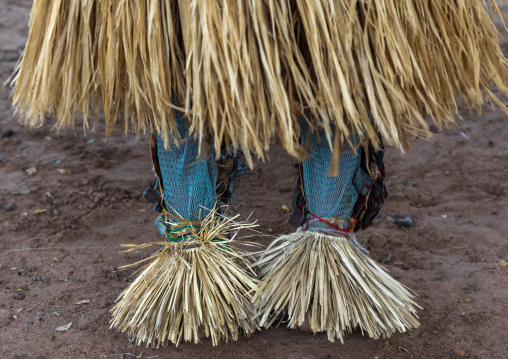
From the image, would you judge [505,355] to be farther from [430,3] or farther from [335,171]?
[430,3]

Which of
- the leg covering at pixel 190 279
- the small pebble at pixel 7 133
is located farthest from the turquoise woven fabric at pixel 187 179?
the small pebble at pixel 7 133

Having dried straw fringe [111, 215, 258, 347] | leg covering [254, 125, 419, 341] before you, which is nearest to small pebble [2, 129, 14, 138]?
dried straw fringe [111, 215, 258, 347]

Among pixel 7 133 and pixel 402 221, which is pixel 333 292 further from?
pixel 7 133

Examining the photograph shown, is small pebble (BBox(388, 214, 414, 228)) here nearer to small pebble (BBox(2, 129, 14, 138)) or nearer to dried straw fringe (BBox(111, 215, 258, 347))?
dried straw fringe (BBox(111, 215, 258, 347))

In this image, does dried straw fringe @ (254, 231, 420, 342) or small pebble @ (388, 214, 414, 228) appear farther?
small pebble @ (388, 214, 414, 228)

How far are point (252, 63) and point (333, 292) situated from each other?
63 cm

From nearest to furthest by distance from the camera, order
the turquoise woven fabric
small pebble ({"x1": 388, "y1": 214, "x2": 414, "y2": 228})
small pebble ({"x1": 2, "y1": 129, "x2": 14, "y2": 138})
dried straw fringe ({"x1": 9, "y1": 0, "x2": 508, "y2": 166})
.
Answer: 1. dried straw fringe ({"x1": 9, "y1": 0, "x2": 508, "y2": 166})
2. the turquoise woven fabric
3. small pebble ({"x1": 388, "y1": 214, "x2": 414, "y2": 228})
4. small pebble ({"x1": 2, "y1": 129, "x2": 14, "y2": 138})

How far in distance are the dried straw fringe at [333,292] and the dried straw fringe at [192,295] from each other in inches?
2.6

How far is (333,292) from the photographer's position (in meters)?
1.35

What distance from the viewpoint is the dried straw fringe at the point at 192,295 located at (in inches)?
51.9

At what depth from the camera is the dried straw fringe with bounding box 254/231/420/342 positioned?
1.33 m

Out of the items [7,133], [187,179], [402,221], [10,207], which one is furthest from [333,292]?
[7,133]

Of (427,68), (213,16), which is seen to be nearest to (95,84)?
(213,16)

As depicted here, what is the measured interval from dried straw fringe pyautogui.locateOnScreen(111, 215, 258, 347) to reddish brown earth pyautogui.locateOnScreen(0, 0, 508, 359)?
50mm
